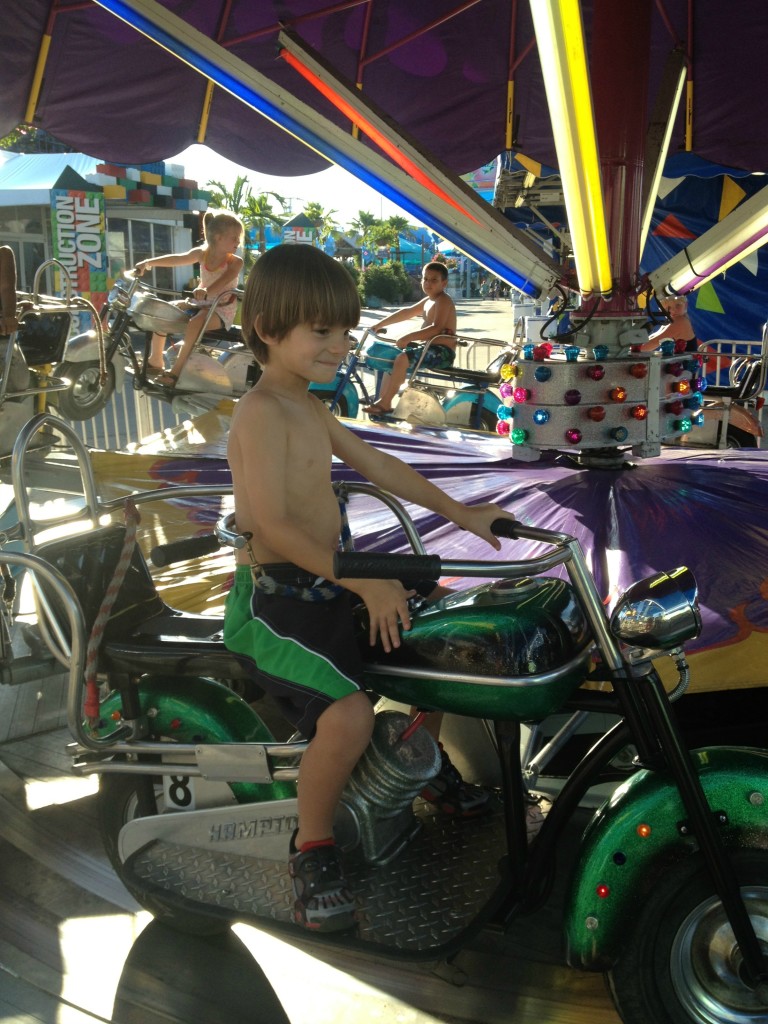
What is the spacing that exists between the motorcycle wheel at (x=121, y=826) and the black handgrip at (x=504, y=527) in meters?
1.12

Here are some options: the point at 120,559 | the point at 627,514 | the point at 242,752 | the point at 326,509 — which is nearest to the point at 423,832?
the point at 242,752

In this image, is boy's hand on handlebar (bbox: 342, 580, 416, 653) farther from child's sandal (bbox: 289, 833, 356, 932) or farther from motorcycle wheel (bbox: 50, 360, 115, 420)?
motorcycle wheel (bbox: 50, 360, 115, 420)

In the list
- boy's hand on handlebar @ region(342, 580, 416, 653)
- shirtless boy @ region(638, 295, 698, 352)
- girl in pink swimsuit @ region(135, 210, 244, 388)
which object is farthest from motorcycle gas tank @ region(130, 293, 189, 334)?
boy's hand on handlebar @ region(342, 580, 416, 653)

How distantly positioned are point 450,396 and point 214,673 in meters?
6.29

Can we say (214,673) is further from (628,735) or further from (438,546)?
(438,546)

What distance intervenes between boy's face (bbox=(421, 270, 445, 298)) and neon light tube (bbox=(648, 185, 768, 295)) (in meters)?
3.97

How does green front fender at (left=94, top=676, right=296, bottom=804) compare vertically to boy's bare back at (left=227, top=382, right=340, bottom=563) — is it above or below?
below

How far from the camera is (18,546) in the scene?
3.58 m

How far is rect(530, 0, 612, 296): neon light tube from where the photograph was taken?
3254 mm

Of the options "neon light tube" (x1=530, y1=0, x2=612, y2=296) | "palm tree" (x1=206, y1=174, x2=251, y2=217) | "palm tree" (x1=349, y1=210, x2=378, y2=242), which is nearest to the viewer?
"neon light tube" (x1=530, y1=0, x2=612, y2=296)

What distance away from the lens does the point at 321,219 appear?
53.5 metres

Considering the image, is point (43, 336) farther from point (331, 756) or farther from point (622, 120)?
point (331, 756)

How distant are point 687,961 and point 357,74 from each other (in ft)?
21.1

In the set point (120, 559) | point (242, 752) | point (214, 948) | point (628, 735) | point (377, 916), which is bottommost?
point (214, 948)
